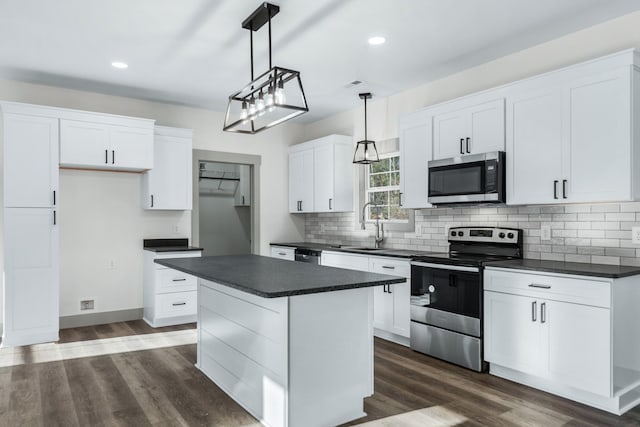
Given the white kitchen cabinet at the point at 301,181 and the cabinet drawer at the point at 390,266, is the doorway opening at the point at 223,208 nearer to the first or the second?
the white kitchen cabinet at the point at 301,181

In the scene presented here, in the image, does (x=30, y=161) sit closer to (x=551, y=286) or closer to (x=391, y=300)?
(x=391, y=300)

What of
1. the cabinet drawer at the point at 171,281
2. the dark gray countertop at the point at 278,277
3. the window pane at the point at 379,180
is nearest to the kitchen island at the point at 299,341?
the dark gray countertop at the point at 278,277

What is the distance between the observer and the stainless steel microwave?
3.62 meters

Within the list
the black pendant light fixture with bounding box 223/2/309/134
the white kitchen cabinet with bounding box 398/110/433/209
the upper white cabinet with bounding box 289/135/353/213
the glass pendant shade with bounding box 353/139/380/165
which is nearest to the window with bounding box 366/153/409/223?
the glass pendant shade with bounding box 353/139/380/165

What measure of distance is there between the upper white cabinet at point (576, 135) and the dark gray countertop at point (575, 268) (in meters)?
0.47

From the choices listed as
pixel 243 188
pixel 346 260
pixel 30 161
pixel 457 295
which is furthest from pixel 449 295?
pixel 243 188

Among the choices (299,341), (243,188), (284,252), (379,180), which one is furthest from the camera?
(243,188)

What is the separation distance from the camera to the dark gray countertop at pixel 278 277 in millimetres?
2262

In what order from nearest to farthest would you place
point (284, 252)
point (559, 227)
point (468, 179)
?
1. point (559, 227)
2. point (468, 179)
3. point (284, 252)

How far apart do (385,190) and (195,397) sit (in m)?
3.21

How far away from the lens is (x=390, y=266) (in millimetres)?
4344

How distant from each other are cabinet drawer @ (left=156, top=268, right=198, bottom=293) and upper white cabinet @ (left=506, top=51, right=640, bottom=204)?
3582 millimetres

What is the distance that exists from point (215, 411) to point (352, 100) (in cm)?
383

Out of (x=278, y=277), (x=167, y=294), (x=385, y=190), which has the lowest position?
(x=167, y=294)
